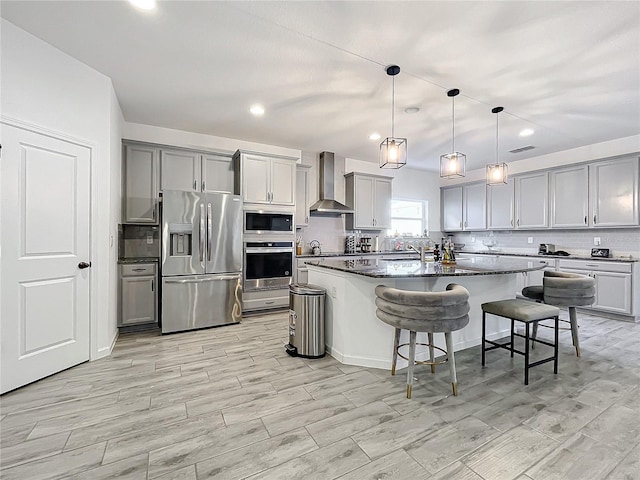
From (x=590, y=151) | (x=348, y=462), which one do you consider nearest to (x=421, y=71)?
(x=348, y=462)

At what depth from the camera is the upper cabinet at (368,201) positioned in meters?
5.94

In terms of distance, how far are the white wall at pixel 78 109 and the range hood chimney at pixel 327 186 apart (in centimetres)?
325

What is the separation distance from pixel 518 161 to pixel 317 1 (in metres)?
5.63

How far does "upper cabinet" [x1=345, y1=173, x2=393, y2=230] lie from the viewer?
594cm

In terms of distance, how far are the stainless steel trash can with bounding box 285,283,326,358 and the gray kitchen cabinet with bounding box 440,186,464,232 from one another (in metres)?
5.19

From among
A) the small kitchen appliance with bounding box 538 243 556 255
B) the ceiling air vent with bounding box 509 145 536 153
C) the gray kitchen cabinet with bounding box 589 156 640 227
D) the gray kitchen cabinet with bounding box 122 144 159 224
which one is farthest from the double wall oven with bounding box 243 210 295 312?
the gray kitchen cabinet with bounding box 589 156 640 227

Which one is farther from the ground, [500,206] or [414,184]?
[414,184]

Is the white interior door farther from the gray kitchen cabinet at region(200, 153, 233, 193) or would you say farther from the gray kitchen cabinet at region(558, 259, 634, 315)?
the gray kitchen cabinet at region(558, 259, 634, 315)

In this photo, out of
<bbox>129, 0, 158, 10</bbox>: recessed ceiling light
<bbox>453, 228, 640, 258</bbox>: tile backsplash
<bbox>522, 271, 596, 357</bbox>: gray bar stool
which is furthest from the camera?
<bbox>453, 228, 640, 258</bbox>: tile backsplash

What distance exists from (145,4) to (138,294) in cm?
317

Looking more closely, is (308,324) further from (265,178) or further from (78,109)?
(78,109)

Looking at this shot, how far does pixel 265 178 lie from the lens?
4.72m

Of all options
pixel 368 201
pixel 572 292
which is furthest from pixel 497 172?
pixel 368 201

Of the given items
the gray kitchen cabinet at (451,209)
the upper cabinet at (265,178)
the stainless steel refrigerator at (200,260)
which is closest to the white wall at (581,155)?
the gray kitchen cabinet at (451,209)
